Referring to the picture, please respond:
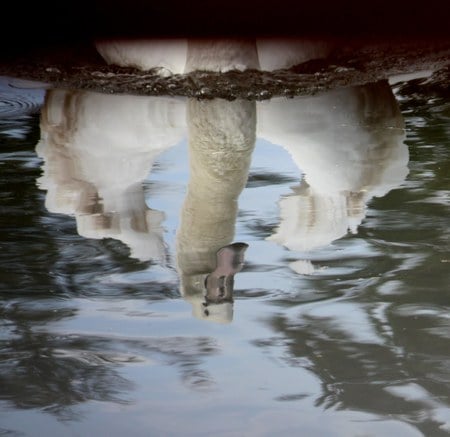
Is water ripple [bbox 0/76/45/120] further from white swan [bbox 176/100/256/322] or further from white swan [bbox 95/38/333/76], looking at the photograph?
white swan [bbox 176/100/256/322]

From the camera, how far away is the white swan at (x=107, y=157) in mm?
1729

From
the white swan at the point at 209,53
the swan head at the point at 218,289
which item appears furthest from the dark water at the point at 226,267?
the white swan at the point at 209,53

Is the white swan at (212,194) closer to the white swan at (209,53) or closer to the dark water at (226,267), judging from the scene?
the dark water at (226,267)

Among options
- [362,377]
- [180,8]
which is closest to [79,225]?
[362,377]

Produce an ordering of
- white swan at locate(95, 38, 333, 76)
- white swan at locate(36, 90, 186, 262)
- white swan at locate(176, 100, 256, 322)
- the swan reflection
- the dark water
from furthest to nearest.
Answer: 1. white swan at locate(95, 38, 333, 76)
2. white swan at locate(36, 90, 186, 262)
3. the swan reflection
4. white swan at locate(176, 100, 256, 322)
5. the dark water

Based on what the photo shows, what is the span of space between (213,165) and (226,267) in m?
0.50

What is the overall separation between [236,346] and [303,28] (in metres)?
1.77

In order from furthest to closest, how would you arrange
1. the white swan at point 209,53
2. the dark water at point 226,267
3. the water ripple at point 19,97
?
the white swan at point 209,53 → the water ripple at point 19,97 → the dark water at point 226,267

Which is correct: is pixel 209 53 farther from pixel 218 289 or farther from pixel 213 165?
pixel 218 289

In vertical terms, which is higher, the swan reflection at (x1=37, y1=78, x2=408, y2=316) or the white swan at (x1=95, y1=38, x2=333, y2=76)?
the white swan at (x1=95, y1=38, x2=333, y2=76)

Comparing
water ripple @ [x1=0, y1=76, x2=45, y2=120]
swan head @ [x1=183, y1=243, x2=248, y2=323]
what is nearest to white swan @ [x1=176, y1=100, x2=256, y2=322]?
swan head @ [x1=183, y1=243, x2=248, y2=323]

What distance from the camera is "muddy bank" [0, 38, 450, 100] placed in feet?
8.41

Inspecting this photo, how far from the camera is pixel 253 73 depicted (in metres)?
2.67

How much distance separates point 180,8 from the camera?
2.93 meters
